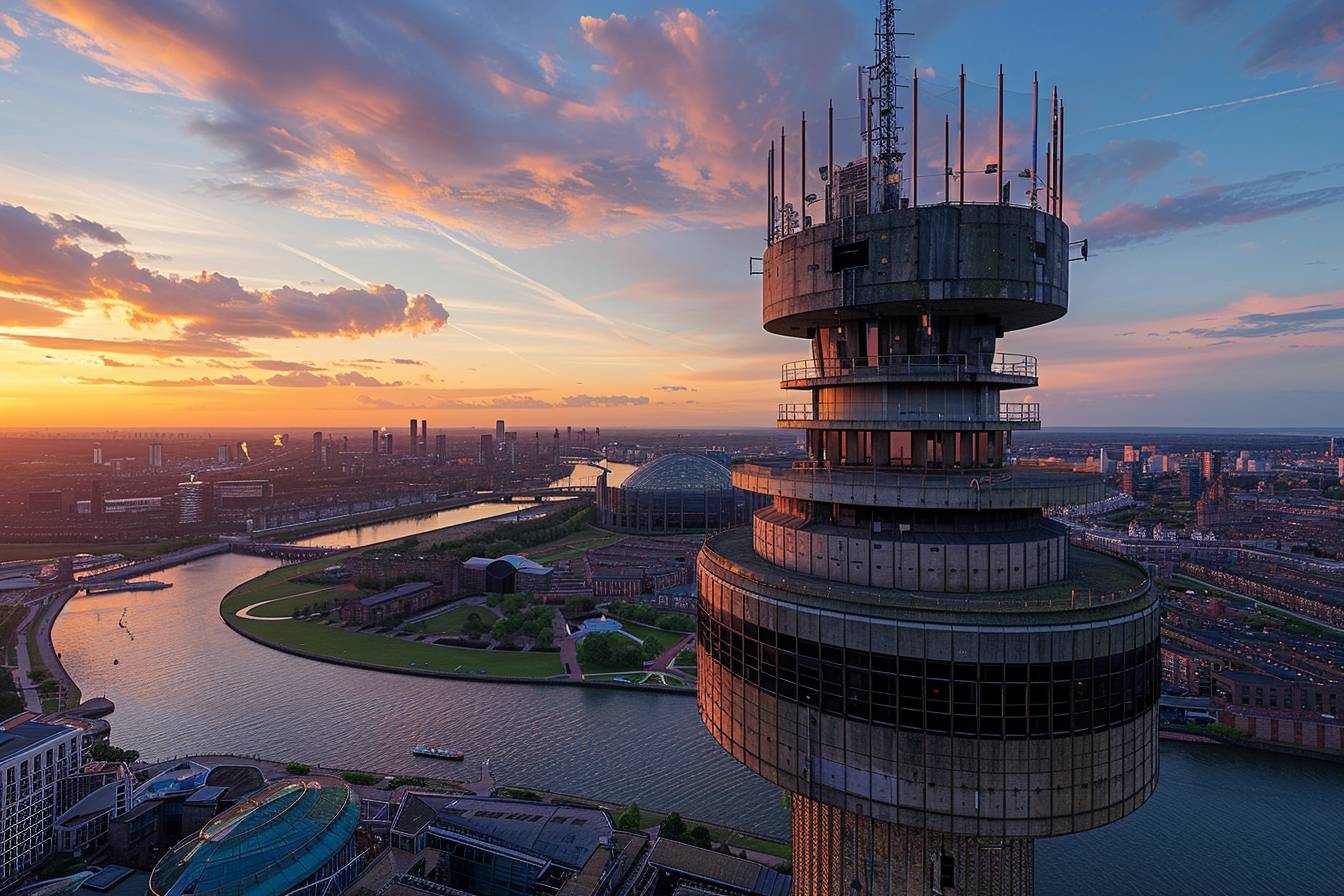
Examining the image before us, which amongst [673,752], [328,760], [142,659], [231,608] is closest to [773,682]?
[673,752]

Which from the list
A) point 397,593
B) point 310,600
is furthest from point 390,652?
point 310,600

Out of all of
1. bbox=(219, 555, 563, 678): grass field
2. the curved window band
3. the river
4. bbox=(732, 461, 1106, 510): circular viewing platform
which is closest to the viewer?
the curved window band

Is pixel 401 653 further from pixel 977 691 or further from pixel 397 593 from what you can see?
pixel 977 691

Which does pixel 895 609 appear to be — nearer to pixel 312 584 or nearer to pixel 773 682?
pixel 773 682

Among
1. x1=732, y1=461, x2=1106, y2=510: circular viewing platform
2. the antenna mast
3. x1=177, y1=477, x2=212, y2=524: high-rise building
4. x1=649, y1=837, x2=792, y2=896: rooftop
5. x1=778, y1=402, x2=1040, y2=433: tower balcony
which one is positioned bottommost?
x1=649, y1=837, x2=792, y2=896: rooftop

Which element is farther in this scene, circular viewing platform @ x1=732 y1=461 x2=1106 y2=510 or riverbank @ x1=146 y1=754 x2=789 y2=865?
riverbank @ x1=146 y1=754 x2=789 y2=865

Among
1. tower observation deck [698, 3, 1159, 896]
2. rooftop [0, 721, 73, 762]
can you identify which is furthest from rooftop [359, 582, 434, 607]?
tower observation deck [698, 3, 1159, 896]

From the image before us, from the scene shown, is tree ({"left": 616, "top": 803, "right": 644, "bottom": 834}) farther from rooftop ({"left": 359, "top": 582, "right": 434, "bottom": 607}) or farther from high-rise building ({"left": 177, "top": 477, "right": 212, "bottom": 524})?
high-rise building ({"left": 177, "top": 477, "right": 212, "bottom": 524})
